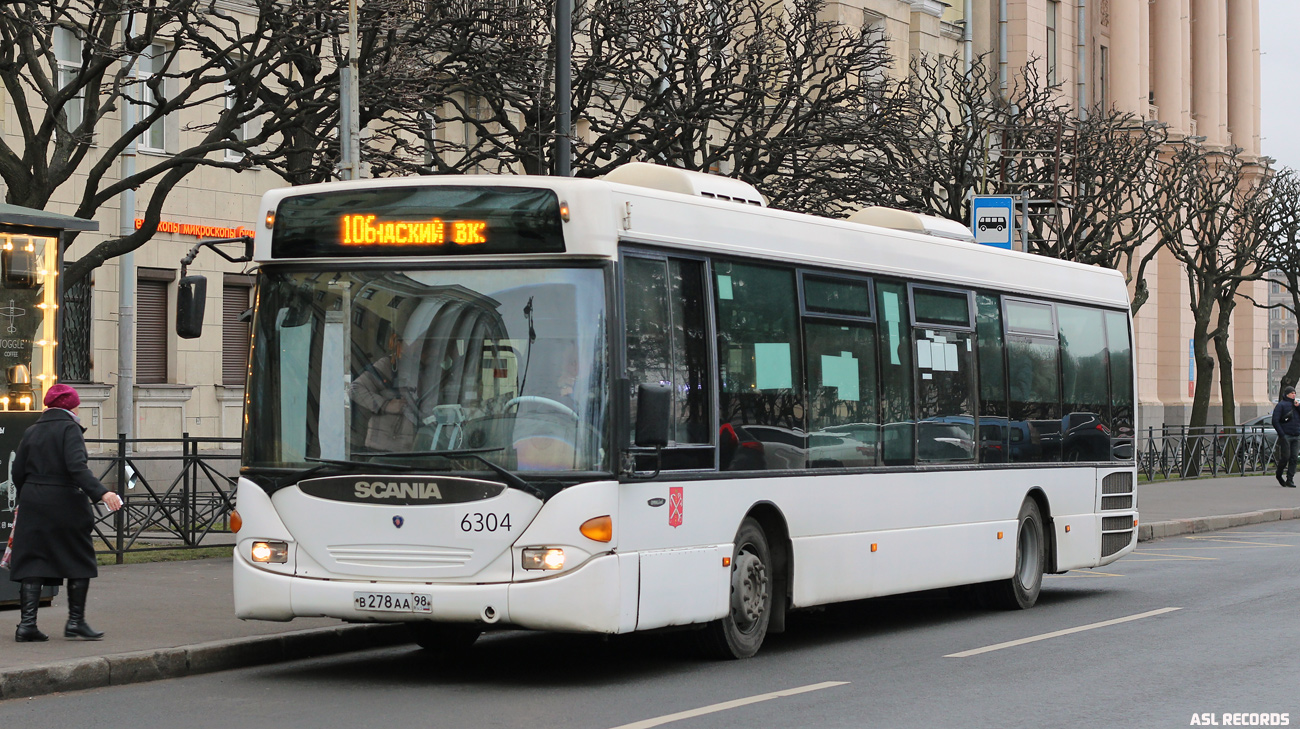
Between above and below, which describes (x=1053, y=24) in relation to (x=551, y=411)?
above

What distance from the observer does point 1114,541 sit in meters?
16.6

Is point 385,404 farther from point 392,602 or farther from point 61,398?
point 61,398

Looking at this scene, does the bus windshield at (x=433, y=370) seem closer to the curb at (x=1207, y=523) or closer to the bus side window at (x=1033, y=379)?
the bus side window at (x=1033, y=379)

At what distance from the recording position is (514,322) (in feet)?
32.6

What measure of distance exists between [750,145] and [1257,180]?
4486cm

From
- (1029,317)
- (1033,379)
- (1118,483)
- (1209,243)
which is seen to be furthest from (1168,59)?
(1033,379)

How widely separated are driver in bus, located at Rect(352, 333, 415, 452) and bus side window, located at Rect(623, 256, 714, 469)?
4.25 ft

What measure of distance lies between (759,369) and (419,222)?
2443 millimetres

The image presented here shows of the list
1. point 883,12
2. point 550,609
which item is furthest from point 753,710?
point 883,12

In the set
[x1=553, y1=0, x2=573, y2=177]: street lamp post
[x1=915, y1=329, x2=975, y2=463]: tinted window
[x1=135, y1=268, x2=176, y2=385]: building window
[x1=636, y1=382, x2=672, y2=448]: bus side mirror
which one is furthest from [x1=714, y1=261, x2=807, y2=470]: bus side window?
[x1=135, y1=268, x2=176, y2=385]: building window

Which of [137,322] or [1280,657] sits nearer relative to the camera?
[1280,657]

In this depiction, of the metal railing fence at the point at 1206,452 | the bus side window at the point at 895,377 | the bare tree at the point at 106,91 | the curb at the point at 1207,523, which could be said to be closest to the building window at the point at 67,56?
the bare tree at the point at 106,91

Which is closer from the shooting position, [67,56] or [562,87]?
[562,87]

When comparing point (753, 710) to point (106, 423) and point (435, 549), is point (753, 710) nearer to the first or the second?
point (435, 549)
